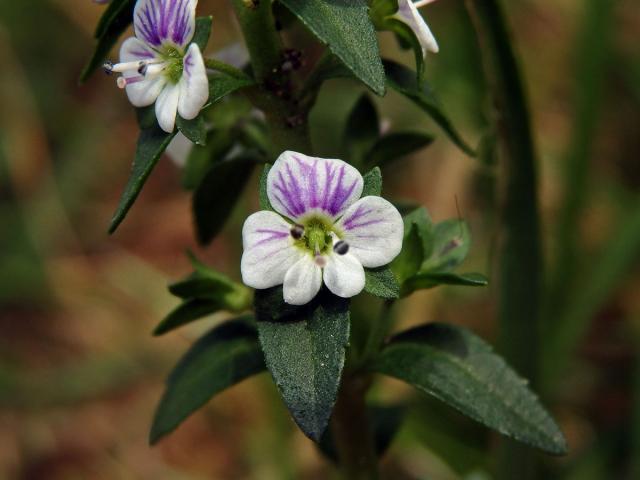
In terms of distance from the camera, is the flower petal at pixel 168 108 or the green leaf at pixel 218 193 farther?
the green leaf at pixel 218 193

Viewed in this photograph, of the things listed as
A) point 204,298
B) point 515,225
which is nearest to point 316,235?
point 204,298

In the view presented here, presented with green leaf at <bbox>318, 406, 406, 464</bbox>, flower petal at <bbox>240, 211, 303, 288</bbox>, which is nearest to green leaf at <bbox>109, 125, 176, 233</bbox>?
Result: flower petal at <bbox>240, 211, 303, 288</bbox>

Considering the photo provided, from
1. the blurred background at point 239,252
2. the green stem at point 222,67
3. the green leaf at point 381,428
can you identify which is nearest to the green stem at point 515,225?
the blurred background at point 239,252

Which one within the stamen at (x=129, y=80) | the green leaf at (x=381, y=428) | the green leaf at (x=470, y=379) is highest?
the stamen at (x=129, y=80)

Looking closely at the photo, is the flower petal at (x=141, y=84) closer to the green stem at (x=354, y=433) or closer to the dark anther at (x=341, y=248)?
the dark anther at (x=341, y=248)

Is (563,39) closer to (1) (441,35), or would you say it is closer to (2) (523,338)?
(1) (441,35)

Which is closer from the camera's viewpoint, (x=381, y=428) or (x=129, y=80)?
(x=129, y=80)

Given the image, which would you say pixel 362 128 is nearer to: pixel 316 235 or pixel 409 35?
pixel 409 35
